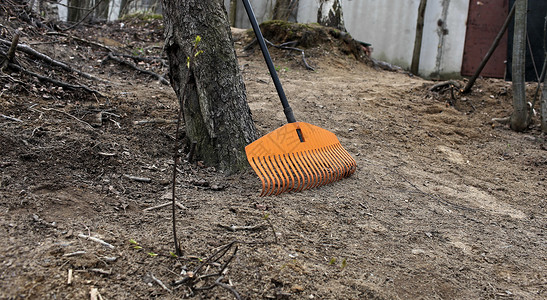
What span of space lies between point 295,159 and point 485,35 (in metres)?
8.04

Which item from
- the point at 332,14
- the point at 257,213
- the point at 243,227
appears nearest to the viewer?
the point at 243,227

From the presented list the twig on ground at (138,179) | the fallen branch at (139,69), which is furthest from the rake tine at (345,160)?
the fallen branch at (139,69)

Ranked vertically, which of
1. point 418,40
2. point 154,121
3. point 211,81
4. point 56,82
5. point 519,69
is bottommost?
point 154,121

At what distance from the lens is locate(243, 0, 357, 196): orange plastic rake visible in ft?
8.11

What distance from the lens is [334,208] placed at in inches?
92.3

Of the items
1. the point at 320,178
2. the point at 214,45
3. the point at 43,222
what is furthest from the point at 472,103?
the point at 43,222

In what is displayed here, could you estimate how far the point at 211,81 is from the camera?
8.75ft

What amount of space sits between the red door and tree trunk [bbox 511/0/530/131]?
4.31m

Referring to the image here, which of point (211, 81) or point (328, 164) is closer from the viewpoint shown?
point (211, 81)

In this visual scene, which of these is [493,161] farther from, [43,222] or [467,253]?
[43,222]

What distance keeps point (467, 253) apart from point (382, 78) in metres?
4.66

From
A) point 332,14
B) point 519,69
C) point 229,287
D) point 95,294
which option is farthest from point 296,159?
point 332,14

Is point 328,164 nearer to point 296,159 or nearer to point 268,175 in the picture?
point 296,159

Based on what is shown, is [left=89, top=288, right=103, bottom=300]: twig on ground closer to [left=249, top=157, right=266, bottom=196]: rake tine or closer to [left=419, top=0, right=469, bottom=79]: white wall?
[left=249, top=157, right=266, bottom=196]: rake tine
